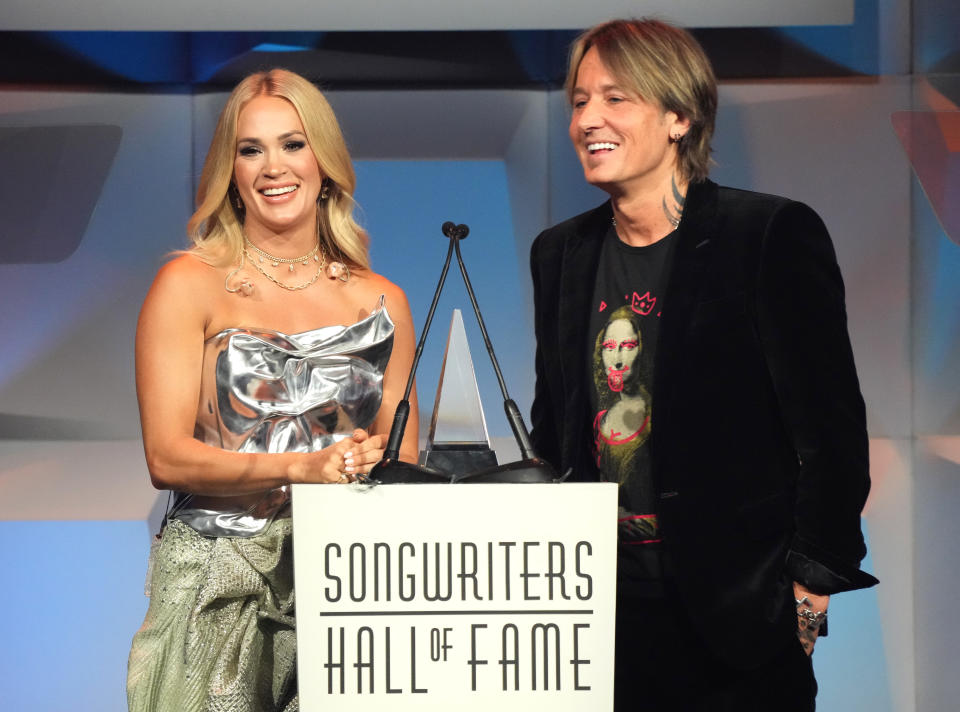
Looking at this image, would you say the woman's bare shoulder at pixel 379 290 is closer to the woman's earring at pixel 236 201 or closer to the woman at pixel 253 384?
the woman at pixel 253 384

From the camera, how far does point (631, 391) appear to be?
1919 mm

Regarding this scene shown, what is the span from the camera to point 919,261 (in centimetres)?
346

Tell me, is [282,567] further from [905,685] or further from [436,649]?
[905,685]

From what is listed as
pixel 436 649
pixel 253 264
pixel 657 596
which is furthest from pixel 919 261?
pixel 436 649

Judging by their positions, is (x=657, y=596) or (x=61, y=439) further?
(x=61, y=439)

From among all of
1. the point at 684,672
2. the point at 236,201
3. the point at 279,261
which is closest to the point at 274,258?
the point at 279,261

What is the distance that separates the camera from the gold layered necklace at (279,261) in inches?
84.1

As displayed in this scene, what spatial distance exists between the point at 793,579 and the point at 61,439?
8.73 ft

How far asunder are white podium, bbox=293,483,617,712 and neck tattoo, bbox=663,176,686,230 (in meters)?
0.66

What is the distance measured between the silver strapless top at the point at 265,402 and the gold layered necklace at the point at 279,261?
0.13m

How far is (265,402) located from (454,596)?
673 millimetres

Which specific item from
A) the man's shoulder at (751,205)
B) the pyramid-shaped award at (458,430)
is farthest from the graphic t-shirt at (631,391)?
the pyramid-shaped award at (458,430)

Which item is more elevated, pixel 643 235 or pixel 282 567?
pixel 643 235

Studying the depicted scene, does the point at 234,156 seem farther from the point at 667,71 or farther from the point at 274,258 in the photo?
the point at 667,71
